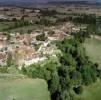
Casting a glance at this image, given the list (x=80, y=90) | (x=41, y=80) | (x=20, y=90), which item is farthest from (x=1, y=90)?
(x=80, y=90)

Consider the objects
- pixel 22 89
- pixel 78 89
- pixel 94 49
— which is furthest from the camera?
pixel 94 49

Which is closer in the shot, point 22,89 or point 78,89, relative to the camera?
point 78,89

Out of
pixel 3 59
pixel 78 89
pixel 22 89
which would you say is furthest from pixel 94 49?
pixel 22 89

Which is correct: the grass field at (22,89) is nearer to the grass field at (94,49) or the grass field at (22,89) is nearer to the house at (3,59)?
the house at (3,59)

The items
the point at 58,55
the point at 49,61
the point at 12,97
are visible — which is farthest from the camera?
the point at 58,55

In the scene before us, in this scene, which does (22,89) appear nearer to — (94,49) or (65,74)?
(65,74)

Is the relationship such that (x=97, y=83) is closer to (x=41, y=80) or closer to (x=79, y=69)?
(x=79, y=69)

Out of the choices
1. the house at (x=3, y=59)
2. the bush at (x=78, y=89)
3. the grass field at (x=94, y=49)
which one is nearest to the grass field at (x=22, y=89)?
the bush at (x=78, y=89)

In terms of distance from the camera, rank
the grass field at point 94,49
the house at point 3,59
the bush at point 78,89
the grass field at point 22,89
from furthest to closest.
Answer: the grass field at point 94,49 → the house at point 3,59 → the bush at point 78,89 → the grass field at point 22,89
